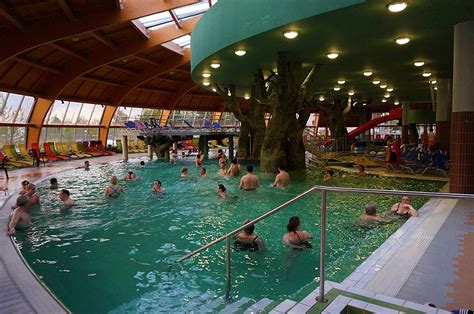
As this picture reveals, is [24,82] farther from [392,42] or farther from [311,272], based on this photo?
[311,272]

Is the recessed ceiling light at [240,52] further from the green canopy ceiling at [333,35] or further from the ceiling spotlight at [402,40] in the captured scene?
the ceiling spotlight at [402,40]

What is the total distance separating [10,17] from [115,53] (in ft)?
23.3

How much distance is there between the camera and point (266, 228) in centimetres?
723

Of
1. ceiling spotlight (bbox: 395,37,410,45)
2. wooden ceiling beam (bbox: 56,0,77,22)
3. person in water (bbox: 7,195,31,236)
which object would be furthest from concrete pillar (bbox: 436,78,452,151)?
wooden ceiling beam (bbox: 56,0,77,22)

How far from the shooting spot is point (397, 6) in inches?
243

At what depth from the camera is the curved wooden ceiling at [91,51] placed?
14820 mm

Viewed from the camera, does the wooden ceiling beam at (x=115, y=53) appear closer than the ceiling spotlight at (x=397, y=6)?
No

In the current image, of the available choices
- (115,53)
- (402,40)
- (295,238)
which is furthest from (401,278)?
A: (115,53)

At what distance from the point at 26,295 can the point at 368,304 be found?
11.5ft

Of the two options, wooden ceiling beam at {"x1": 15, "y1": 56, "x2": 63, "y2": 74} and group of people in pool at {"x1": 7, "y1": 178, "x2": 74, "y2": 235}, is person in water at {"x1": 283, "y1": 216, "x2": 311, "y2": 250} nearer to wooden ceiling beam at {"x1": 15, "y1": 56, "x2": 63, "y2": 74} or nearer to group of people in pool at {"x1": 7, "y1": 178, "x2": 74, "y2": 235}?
group of people in pool at {"x1": 7, "y1": 178, "x2": 74, "y2": 235}

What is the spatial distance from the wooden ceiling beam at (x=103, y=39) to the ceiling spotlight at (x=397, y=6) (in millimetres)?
15458

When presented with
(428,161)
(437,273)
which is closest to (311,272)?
(437,273)

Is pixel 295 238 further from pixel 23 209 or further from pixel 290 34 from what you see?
pixel 23 209

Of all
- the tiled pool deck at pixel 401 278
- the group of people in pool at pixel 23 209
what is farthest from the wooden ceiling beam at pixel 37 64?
the tiled pool deck at pixel 401 278
